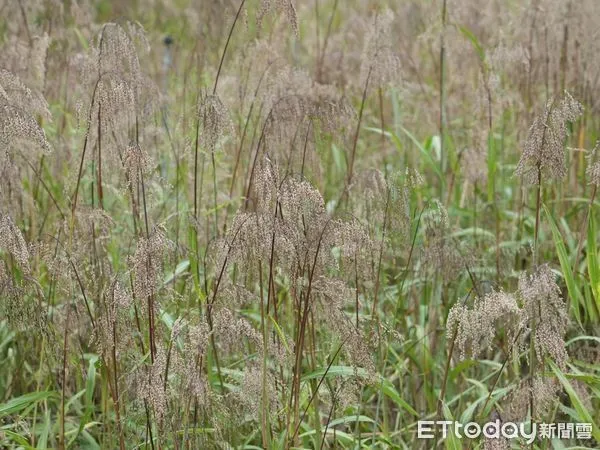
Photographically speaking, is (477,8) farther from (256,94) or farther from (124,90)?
(124,90)

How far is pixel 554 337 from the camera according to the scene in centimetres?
218

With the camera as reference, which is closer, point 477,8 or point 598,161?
point 598,161

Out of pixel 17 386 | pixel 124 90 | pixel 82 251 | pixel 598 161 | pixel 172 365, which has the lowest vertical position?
pixel 17 386

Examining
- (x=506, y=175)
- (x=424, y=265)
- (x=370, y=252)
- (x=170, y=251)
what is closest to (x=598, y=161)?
(x=370, y=252)

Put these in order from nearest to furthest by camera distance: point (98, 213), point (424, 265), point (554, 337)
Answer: point (554, 337)
point (98, 213)
point (424, 265)

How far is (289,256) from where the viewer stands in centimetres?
218

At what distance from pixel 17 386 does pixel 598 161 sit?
6.31ft

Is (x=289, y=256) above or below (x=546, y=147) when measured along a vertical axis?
below

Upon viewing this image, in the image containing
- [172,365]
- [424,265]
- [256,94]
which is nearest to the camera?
[172,365]

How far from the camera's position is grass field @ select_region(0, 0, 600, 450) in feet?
7.45

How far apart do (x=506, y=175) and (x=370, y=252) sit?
1907mm

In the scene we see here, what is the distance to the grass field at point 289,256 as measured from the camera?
7.45ft

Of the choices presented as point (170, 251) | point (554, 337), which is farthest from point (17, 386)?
point (554, 337)

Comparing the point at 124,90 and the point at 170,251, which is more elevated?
the point at 124,90
